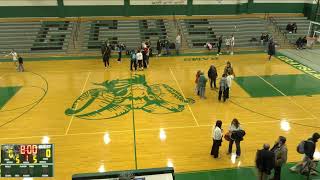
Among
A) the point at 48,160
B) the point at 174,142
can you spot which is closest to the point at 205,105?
the point at 174,142

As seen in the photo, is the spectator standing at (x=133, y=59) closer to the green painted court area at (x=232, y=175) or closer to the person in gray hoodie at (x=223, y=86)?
the person in gray hoodie at (x=223, y=86)

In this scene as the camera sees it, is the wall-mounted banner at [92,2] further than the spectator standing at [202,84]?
Yes

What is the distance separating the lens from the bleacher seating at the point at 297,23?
26047mm

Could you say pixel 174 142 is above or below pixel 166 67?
below

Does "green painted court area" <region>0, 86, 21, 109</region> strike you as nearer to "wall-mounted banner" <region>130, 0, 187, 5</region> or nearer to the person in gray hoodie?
the person in gray hoodie

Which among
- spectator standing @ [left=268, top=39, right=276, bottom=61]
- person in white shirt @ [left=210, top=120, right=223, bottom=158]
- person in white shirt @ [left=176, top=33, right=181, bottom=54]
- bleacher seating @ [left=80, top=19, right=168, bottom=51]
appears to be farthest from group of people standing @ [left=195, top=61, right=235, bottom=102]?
bleacher seating @ [left=80, top=19, right=168, bottom=51]

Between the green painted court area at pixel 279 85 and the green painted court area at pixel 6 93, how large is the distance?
11.9m

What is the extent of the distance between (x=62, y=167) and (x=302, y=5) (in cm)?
2691

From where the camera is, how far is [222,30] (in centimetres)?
2600

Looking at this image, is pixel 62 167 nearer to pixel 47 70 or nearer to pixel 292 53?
pixel 47 70

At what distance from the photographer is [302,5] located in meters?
Result: 28.9

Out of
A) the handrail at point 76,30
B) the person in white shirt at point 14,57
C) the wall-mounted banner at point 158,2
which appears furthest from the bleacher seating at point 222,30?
the person in white shirt at point 14,57

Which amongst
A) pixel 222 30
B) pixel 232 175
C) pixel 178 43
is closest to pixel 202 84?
pixel 232 175

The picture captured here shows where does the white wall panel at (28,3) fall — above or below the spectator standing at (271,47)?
above
